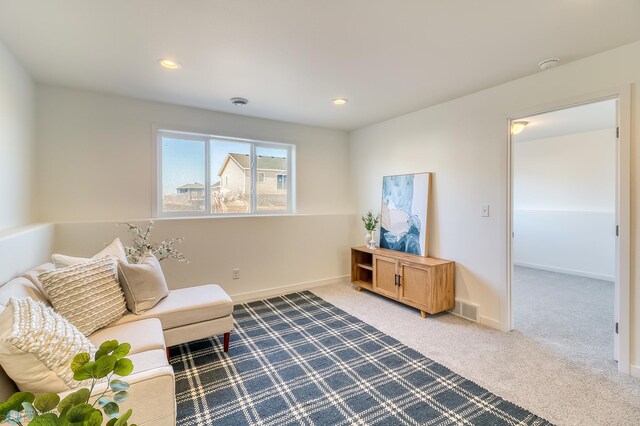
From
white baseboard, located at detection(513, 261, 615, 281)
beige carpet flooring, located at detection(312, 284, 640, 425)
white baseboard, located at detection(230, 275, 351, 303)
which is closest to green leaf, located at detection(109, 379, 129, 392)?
beige carpet flooring, located at detection(312, 284, 640, 425)

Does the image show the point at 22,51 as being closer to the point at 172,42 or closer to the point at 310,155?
the point at 172,42

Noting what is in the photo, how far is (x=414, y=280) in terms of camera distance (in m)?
3.31

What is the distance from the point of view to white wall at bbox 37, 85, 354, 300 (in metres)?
2.91

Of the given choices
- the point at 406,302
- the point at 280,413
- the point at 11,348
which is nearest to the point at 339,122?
the point at 406,302

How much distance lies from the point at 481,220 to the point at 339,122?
7.59ft

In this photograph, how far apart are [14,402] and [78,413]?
132 millimetres

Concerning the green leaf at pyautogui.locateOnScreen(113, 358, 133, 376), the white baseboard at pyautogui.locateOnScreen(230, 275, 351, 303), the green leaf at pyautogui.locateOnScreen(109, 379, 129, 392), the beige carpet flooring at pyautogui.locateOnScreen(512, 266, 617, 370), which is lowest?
the beige carpet flooring at pyautogui.locateOnScreen(512, 266, 617, 370)

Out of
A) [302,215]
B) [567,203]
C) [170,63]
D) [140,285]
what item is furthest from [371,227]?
[567,203]

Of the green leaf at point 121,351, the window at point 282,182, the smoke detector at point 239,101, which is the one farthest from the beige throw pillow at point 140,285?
the window at point 282,182

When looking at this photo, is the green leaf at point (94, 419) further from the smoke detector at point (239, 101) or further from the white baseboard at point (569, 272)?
the white baseboard at point (569, 272)

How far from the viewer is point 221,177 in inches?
151

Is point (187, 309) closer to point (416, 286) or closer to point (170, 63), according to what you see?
point (170, 63)

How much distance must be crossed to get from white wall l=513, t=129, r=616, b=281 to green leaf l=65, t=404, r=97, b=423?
6237mm

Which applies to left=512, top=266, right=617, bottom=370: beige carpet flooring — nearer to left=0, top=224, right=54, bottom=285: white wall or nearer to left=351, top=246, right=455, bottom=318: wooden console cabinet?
left=351, top=246, right=455, bottom=318: wooden console cabinet
